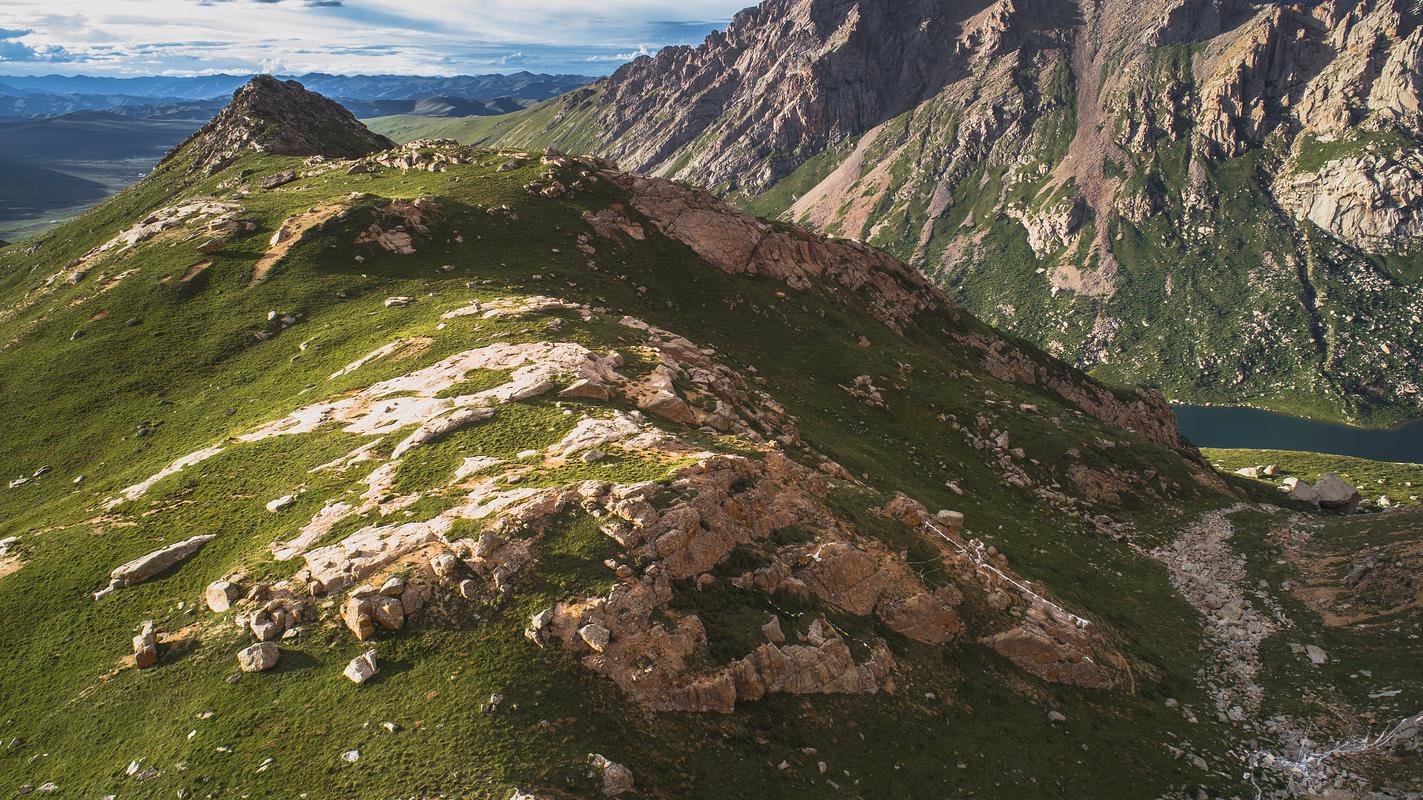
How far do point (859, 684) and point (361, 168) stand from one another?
88885 millimetres

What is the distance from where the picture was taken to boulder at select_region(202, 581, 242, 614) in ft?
84.4

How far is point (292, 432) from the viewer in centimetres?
4034

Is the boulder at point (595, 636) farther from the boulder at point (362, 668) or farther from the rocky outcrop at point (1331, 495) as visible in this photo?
the rocky outcrop at point (1331, 495)

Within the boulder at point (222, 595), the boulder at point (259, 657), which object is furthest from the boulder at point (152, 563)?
the boulder at point (259, 657)

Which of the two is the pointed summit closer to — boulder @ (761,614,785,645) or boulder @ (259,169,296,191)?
boulder @ (259,169,296,191)

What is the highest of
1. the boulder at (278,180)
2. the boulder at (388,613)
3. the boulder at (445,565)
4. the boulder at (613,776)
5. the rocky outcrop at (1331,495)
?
the boulder at (278,180)

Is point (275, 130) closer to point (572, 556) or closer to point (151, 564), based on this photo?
point (151, 564)

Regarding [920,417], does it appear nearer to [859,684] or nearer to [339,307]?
[859,684]

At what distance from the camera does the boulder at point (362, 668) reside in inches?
871

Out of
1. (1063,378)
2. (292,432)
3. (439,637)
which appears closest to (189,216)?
(292,432)

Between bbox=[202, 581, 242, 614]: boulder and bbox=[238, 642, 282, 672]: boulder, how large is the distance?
3.33 m

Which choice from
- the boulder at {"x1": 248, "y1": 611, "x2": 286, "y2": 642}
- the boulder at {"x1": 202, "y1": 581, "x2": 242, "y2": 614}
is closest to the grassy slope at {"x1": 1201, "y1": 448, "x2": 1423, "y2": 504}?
the boulder at {"x1": 248, "y1": 611, "x2": 286, "y2": 642}

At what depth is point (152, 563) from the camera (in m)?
29.0

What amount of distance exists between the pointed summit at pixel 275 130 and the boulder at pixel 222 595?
359 feet
